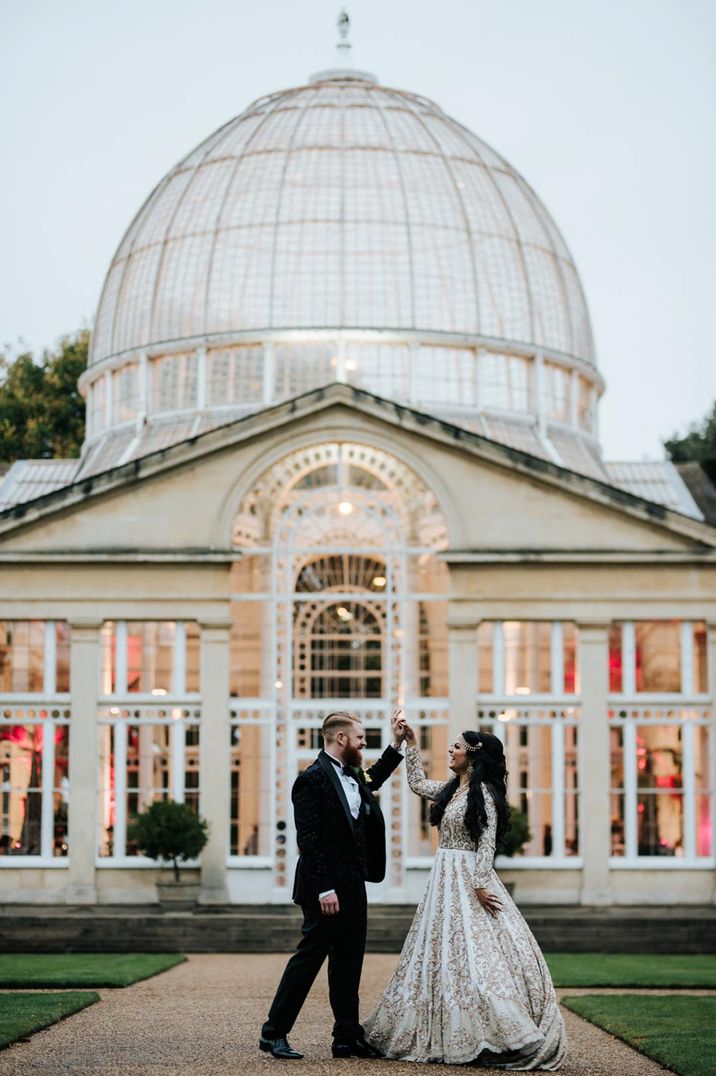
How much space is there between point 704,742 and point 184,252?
1583cm

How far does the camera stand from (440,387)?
39.7 m

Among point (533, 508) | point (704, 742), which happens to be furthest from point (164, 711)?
point (704, 742)

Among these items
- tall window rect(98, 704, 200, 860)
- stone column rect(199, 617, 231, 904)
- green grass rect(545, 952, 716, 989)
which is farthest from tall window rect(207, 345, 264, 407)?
green grass rect(545, 952, 716, 989)

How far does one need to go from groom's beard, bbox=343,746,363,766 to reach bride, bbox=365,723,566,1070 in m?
0.40

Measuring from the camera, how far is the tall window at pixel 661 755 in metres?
32.3

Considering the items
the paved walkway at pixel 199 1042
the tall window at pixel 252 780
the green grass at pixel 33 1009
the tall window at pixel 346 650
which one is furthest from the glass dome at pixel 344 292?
the green grass at pixel 33 1009

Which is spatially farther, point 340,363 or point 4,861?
point 340,363

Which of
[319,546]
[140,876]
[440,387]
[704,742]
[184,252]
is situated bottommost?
[140,876]

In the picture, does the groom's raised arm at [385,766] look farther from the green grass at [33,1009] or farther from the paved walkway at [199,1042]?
the green grass at [33,1009]

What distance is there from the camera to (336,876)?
1343 centimetres

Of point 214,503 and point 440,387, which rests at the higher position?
point 440,387

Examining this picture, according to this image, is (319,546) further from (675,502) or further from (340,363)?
(675,502)

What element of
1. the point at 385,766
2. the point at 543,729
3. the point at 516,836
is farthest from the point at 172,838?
the point at 385,766

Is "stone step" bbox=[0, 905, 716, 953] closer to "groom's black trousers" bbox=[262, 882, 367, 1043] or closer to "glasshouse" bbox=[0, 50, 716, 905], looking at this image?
"glasshouse" bbox=[0, 50, 716, 905]
